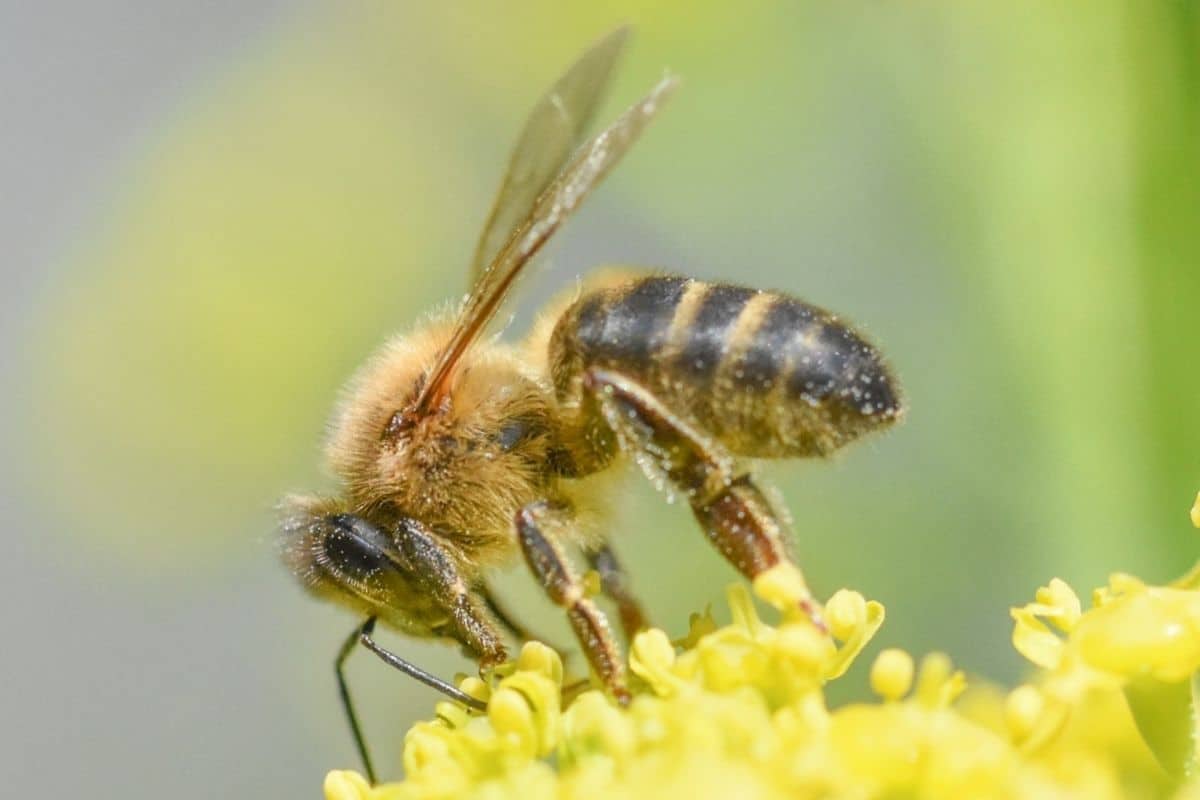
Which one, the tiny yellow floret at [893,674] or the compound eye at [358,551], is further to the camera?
the compound eye at [358,551]

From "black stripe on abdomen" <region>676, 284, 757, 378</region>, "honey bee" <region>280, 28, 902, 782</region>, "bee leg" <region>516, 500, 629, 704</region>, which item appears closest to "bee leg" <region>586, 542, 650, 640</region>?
"honey bee" <region>280, 28, 902, 782</region>

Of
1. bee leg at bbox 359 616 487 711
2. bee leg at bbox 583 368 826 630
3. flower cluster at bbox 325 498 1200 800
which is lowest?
flower cluster at bbox 325 498 1200 800

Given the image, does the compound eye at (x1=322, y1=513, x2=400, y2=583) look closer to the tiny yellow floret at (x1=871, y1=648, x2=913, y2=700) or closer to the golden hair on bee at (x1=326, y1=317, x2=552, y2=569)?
the golden hair on bee at (x1=326, y1=317, x2=552, y2=569)

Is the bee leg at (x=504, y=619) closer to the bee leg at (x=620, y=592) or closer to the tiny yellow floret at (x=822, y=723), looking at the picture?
the bee leg at (x=620, y=592)

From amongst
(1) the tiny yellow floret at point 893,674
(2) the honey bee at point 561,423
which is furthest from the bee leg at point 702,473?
(1) the tiny yellow floret at point 893,674

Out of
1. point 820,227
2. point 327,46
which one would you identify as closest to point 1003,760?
point 820,227

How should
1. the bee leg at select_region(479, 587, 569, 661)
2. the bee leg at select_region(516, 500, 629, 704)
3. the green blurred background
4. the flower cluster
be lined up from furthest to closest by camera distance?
the green blurred background
the bee leg at select_region(479, 587, 569, 661)
the bee leg at select_region(516, 500, 629, 704)
the flower cluster
